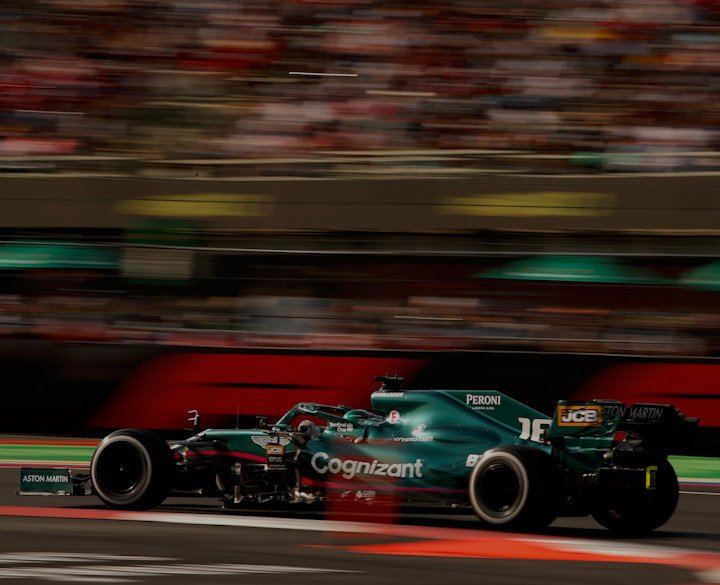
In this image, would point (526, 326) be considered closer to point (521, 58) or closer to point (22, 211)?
point (521, 58)

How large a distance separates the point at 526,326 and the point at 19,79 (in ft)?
30.9

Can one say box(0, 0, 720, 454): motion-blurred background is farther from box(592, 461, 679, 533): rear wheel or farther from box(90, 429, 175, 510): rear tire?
box(90, 429, 175, 510): rear tire

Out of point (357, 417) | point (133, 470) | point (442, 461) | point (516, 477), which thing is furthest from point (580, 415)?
point (133, 470)

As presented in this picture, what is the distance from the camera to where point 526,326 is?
13.6 meters

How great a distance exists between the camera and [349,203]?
54.1ft

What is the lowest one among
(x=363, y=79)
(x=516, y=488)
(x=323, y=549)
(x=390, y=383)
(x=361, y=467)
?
(x=323, y=549)

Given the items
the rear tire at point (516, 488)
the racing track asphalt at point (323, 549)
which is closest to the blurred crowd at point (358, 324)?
the racing track asphalt at point (323, 549)

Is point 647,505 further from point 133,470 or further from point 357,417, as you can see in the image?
point 133,470

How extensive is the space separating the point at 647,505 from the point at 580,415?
2.52 ft

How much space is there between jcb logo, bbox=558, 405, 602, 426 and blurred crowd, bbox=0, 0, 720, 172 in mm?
8168

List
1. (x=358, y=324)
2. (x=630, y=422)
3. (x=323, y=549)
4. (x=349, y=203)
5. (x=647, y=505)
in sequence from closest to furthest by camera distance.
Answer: (x=323, y=549)
(x=630, y=422)
(x=647, y=505)
(x=358, y=324)
(x=349, y=203)

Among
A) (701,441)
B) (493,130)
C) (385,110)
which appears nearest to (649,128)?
(493,130)

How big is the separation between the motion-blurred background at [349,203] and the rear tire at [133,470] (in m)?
4.92

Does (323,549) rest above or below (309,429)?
below
